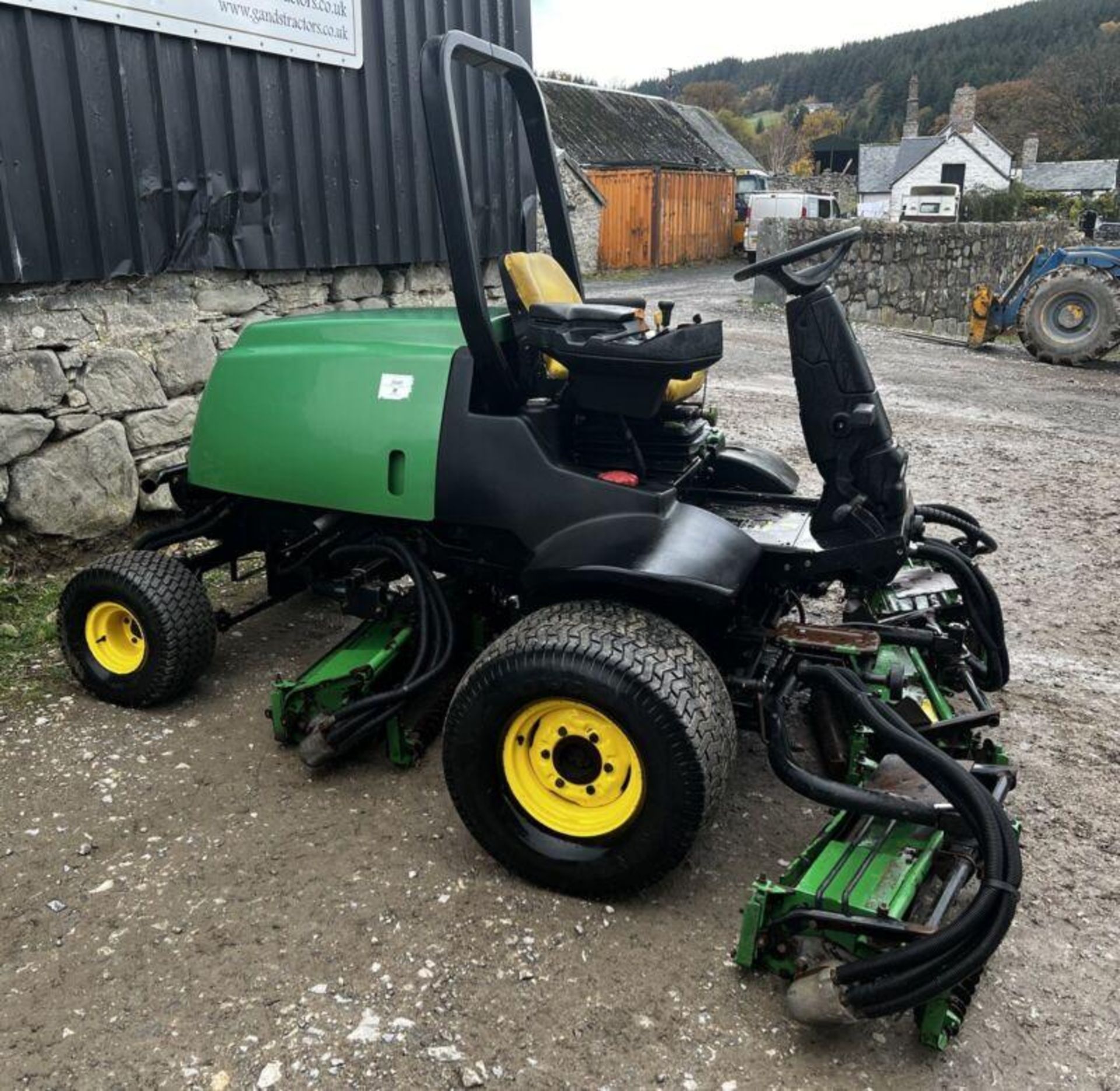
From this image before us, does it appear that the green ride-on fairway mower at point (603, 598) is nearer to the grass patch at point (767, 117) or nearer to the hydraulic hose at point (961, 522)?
the hydraulic hose at point (961, 522)

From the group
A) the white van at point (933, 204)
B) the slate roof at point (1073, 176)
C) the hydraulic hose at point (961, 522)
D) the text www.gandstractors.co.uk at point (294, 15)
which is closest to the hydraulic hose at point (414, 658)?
the hydraulic hose at point (961, 522)

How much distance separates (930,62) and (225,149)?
9676 cm

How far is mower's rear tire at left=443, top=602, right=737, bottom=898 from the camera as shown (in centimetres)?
240

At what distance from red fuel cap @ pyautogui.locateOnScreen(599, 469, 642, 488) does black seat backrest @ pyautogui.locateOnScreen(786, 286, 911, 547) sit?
50 cm

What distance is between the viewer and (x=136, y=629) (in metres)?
3.55

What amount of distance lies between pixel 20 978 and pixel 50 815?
2.32 ft

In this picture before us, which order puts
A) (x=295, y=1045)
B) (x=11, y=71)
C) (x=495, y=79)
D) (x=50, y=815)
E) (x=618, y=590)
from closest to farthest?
1. (x=295, y=1045)
2. (x=618, y=590)
3. (x=50, y=815)
4. (x=11, y=71)
5. (x=495, y=79)

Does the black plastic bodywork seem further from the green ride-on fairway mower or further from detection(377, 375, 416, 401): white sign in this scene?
detection(377, 375, 416, 401): white sign

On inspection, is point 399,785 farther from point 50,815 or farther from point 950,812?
point 950,812

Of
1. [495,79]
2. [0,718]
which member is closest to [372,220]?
[495,79]

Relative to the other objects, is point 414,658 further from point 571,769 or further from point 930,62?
point 930,62

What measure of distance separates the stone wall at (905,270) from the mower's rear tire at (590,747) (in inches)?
474

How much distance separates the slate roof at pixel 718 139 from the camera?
35.8m

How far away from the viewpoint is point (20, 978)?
2320 mm
